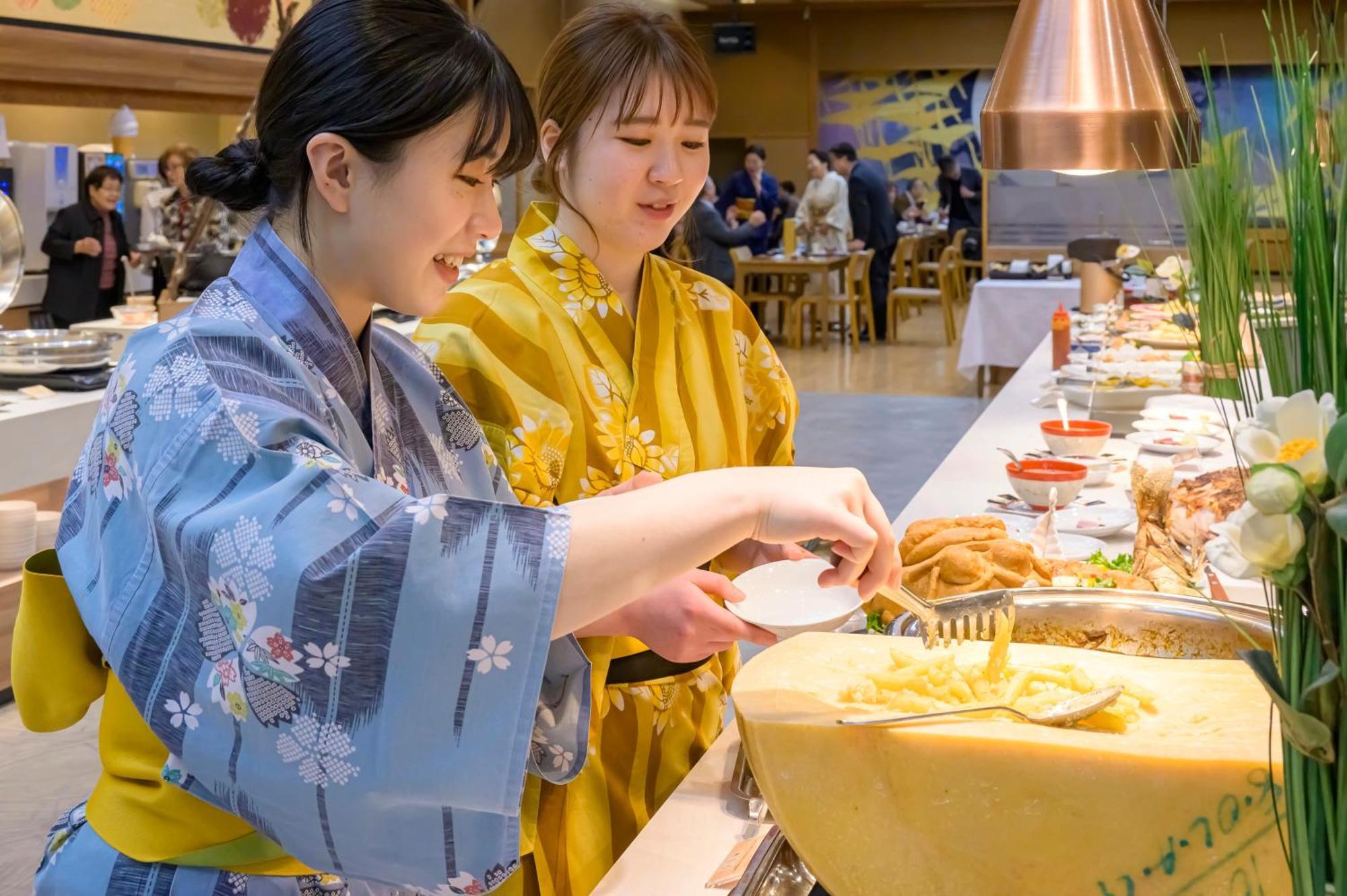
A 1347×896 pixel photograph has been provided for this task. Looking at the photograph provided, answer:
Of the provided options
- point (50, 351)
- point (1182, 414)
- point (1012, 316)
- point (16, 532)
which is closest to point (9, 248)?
point (50, 351)

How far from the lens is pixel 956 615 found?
44.4 inches

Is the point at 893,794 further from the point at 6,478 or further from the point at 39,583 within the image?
the point at 6,478

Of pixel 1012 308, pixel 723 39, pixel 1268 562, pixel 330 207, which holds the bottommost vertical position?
pixel 1012 308

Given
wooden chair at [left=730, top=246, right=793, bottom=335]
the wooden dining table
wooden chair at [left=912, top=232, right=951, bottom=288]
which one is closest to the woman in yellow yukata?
the wooden dining table

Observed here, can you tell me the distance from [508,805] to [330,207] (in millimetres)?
465

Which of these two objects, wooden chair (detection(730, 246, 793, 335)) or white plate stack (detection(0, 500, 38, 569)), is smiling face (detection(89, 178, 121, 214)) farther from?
wooden chair (detection(730, 246, 793, 335))

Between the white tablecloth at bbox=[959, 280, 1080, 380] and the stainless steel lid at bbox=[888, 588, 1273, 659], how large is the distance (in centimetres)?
678

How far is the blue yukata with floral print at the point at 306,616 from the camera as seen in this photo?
2.69 feet

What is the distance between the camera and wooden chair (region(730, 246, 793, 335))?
11.4 m

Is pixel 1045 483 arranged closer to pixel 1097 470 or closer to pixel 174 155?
pixel 1097 470

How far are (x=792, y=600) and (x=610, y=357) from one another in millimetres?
526

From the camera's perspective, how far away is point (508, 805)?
848 millimetres

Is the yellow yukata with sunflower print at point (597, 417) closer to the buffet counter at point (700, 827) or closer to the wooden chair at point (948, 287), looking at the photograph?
the buffet counter at point (700, 827)

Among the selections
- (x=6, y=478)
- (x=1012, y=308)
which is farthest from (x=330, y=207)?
(x=1012, y=308)
